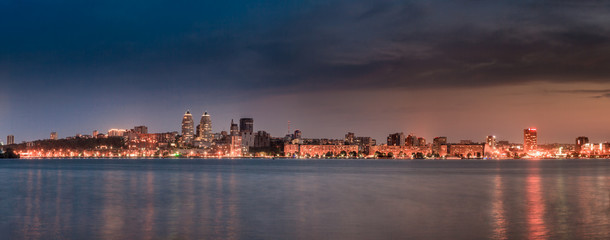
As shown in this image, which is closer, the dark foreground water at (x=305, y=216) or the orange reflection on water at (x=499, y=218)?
the orange reflection on water at (x=499, y=218)

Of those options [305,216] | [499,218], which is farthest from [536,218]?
[305,216]

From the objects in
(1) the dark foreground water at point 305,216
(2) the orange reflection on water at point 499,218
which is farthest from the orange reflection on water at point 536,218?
(2) the orange reflection on water at point 499,218

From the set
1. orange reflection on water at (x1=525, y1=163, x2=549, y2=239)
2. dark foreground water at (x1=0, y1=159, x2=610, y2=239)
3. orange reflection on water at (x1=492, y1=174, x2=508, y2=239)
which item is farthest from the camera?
dark foreground water at (x1=0, y1=159, x2=610, y2=239)

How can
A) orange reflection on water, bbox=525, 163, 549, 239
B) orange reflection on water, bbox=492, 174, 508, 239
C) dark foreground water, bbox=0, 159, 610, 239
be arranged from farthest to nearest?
dark foreground water, bbox=0, 159, 610, 239, orange reflection on water, bbox=492, 174, 508, 239, orange reflection on water, bbox=525, 163, 549, 239

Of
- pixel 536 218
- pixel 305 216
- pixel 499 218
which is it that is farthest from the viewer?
pixel 305 216

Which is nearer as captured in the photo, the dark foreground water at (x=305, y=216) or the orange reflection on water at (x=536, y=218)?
the orange reflection on water at (x=536, y=218)

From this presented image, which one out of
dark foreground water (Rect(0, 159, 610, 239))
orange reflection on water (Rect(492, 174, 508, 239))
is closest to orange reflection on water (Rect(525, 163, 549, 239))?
dark foreground water (Rect(0, 159, 610, 239))

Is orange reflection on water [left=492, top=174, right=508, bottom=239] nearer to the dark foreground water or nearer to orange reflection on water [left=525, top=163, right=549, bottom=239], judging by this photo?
the dark foreground water

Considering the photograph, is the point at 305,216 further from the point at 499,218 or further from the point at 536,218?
the point at 536,218

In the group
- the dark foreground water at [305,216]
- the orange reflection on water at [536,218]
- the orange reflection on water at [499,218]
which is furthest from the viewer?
the dark foreground water at [305,216]

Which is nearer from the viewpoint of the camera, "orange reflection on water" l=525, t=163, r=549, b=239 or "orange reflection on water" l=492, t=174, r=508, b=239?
"orange reflection on water" l=525, t=163, r=549, b=239

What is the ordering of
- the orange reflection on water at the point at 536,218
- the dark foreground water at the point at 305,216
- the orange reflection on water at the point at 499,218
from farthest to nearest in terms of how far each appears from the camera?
1. the dark foreground water at the point at 305,216
2. the orange reflection on water at the point at 499,218
3. the orange reflection on water at the point at 536,218

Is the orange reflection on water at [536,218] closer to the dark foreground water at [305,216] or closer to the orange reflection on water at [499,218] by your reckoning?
the dark foreground water at [305,216]

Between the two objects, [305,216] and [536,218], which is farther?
[305,216]
